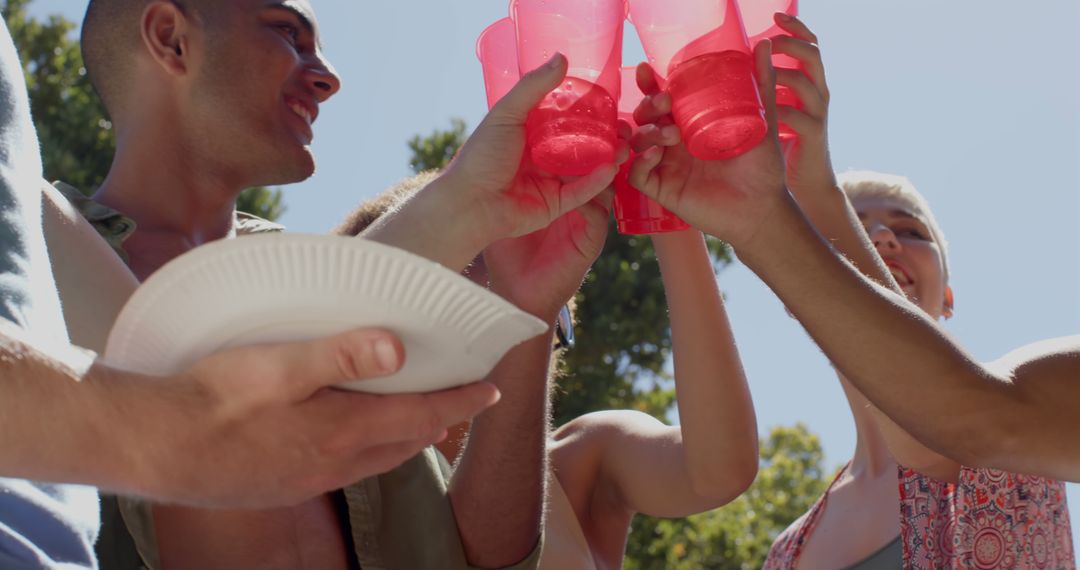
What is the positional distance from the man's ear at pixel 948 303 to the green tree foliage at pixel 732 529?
7266mm

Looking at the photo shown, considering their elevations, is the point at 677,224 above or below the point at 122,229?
above

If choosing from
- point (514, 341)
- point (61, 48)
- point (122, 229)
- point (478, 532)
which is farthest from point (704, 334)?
point (61, 48)

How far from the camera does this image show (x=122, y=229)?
249cm

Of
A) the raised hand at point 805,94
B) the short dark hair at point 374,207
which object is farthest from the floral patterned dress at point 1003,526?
the short dark hair at point 374,207

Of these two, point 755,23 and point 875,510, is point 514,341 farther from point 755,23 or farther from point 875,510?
point 875,510

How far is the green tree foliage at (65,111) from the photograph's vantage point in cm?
1263

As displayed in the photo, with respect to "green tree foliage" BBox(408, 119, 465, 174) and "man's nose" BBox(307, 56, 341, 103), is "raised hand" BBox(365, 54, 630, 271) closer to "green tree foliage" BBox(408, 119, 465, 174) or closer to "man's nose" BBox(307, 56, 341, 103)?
"man's nose" BBox(307, 56, 341, 103)

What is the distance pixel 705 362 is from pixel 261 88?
1.33 meters

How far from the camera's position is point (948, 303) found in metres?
4.16

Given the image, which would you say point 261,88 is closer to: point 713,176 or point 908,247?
point 713,176

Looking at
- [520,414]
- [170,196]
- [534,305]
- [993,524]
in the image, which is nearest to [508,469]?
[520,414]

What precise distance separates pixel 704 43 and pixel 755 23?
0.33 meters

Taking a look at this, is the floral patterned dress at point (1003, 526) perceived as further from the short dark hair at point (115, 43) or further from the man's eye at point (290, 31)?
the short dark hair at point (115, 43)

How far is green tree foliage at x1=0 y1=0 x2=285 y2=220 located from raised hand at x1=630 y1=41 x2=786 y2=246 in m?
11.0
